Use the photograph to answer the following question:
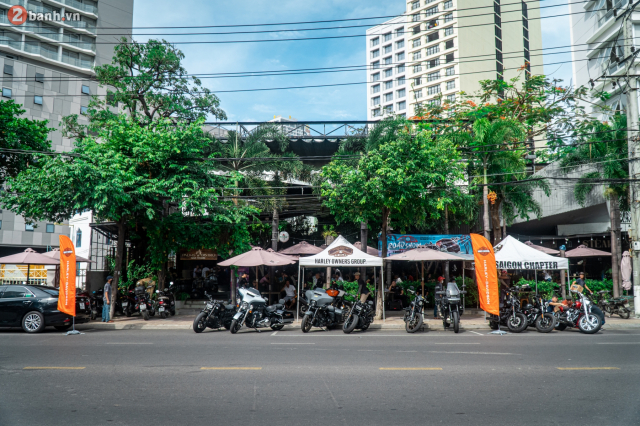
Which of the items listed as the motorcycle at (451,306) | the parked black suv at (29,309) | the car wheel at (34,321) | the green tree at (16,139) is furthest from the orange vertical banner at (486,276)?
the green tree at (16,139)

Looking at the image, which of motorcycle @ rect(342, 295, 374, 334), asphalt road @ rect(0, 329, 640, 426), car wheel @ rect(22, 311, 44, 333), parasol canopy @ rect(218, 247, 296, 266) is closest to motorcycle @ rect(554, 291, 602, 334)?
asphalt road @ rect(0, 329, 640, 426)

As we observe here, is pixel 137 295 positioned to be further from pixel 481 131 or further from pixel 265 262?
pixel 481 131

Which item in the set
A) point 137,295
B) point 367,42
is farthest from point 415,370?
point 367,42

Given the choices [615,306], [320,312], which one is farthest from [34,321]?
[615,306]

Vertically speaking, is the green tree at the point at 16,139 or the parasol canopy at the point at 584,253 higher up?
the green tree at the point at 16,139

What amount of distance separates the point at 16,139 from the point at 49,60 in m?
37.5

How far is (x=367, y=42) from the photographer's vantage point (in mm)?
70688

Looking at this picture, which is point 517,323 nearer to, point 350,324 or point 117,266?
point 350,324

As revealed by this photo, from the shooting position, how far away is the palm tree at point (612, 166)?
63.7ft

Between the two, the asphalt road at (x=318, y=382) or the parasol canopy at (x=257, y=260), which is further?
the parasol canopy at (x=257, y=260)

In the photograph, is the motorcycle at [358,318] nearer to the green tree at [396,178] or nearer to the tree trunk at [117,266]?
the green tree at [396,178]

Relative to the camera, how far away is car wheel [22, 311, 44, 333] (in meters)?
13.0

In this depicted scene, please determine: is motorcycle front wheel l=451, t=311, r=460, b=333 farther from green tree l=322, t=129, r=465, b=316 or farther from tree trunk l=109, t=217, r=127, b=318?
tree trunk l=109, t=217, r=127, b=318

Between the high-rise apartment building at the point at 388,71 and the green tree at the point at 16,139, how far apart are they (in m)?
49.3
